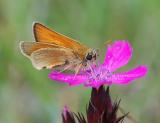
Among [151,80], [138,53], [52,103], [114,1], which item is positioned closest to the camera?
[52,103]

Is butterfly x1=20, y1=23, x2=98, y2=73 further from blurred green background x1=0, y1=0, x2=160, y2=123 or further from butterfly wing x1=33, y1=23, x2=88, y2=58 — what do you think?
blurred green background x1=0, y1=0, x2=160, y2=123

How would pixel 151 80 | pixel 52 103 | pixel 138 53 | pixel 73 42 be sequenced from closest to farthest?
pixel 73 42 → pixel 52 103 → pixel 151 80 → pixel 138 53

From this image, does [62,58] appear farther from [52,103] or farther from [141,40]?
[141,40]

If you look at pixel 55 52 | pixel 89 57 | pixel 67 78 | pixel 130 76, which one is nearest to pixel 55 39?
pixel 55 52

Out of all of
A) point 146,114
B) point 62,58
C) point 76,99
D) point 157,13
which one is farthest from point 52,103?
point 157,13

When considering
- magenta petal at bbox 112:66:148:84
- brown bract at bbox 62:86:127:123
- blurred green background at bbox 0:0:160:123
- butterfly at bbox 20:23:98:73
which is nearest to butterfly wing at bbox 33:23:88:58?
butterfly at bbox 20:23:98:73

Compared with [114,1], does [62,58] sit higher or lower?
lower

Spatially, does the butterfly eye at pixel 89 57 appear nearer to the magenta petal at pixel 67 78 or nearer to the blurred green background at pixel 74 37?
the magenta petal at pixel 67 78
